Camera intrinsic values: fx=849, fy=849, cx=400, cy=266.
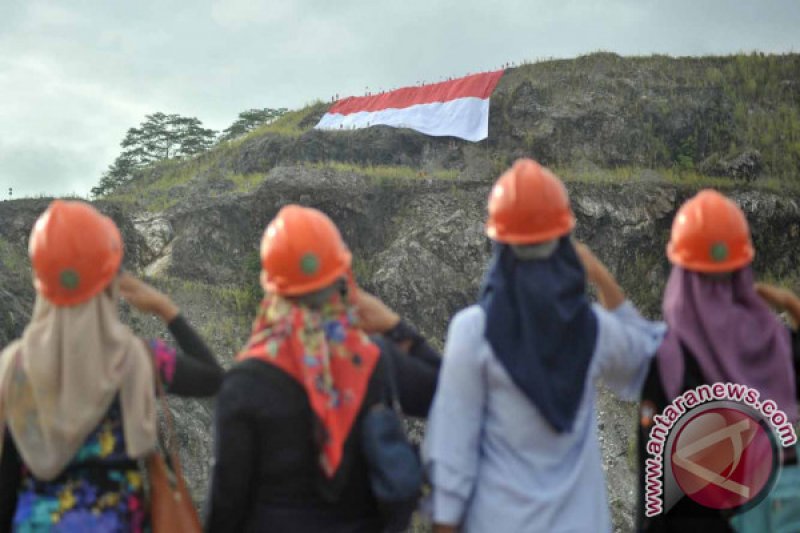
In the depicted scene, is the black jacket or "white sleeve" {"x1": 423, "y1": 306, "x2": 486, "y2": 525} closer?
the black jacket

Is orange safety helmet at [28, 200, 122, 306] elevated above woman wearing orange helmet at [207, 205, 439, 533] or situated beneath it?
elevated above

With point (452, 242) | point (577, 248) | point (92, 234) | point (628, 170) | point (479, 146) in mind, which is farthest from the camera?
point (479, 146)

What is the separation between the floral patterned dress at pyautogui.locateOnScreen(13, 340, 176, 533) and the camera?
2.75 meters

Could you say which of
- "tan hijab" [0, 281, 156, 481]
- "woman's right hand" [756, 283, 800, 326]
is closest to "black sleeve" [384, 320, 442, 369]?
"tan hijab" [0, 281, 156, 481]

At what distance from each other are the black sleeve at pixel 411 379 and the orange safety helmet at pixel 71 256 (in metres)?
0.93

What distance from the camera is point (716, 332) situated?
289 cm

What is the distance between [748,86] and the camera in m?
24.2

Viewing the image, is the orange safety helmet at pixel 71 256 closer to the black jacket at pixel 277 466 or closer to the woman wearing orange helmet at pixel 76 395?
the woman wearing orange helmet at pixel 76 395

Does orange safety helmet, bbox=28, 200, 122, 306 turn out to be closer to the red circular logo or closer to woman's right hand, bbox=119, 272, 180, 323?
woman's right hand, bbox=119, 272, 180, 323

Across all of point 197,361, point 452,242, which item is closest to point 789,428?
point 197,361

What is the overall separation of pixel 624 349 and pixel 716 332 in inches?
12.3

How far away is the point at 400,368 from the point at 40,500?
125 centimetres

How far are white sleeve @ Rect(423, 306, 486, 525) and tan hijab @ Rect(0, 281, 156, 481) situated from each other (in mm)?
938

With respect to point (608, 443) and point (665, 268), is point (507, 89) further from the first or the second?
point (608, 443)
